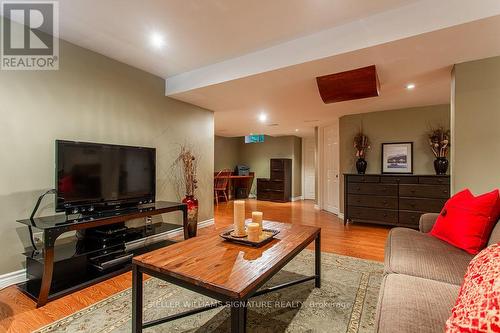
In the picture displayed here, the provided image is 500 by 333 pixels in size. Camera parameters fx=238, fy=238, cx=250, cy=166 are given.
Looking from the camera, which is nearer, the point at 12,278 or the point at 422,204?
the point at 12,278

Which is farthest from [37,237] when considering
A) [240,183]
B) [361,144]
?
[240,183]

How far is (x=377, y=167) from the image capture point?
458cm

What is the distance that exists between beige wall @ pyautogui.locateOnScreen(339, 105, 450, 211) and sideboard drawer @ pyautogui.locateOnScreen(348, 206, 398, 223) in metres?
0.67

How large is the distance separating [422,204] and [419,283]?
3249 millimetres

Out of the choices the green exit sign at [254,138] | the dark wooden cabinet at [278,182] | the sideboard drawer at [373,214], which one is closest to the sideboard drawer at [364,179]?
the sideboard drawer at [373,214]

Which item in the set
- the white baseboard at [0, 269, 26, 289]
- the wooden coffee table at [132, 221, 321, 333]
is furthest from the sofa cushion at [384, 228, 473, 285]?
the white baseboard at [0, 269, 26, 289]

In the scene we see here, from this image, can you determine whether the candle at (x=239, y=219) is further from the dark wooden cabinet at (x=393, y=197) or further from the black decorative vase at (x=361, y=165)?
the black decorative vase at (x=361, y=165)

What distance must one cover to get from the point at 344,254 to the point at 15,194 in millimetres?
3351

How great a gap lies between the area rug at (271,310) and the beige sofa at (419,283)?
0.46 m

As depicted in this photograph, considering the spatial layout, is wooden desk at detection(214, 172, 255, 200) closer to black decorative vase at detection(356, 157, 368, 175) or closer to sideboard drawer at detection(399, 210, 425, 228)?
black decorative vase at detection(356, 157, 368, 175)

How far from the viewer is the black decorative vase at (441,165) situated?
3.82 metres

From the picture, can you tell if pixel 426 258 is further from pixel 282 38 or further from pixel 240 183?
pixel 240 183

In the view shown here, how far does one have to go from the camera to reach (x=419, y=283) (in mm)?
1191

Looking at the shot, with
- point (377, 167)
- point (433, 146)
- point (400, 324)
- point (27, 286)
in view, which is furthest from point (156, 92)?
point (433, 146)
